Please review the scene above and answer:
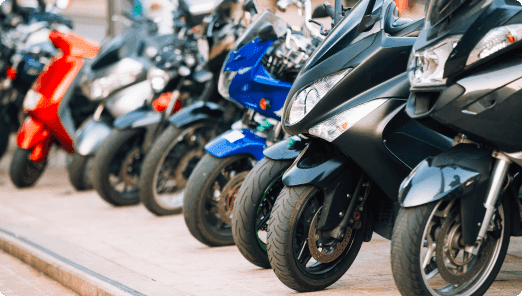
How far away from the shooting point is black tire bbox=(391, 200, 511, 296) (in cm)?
309

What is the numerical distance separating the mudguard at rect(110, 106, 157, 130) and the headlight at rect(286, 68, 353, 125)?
3333 mm

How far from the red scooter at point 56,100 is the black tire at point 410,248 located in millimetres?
5553

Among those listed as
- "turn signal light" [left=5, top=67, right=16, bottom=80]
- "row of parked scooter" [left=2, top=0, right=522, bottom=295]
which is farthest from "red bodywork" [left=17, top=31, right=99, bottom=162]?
"row of parked scooter" [left=2, top=0, right=522, bottom=295]

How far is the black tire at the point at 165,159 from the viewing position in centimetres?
625

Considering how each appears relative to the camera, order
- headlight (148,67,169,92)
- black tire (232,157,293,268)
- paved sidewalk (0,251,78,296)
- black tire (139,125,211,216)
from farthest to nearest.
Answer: headlight (148,67,169,92) < black tire (139,125,211,216) < paved sidewalk (0,251,78,296) < black tire (232,157,293,268)

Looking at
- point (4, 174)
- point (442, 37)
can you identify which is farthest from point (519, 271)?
point (4, 174)

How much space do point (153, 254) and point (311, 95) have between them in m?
2.00

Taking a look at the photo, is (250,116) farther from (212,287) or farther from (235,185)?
(212,287)

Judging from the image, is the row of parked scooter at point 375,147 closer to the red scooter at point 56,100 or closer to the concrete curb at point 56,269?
the concrete curb at point 56,269

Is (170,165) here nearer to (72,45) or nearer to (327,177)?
(72,45)

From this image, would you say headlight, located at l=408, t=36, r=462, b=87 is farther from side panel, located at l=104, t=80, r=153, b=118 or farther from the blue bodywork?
side panel, located at l=104, t=80, r=153, b=118

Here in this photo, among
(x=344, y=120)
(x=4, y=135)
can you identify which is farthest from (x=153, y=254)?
(x=4, y=135)

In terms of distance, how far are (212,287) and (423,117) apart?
5.19 ft

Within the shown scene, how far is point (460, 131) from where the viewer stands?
10.5 feet
